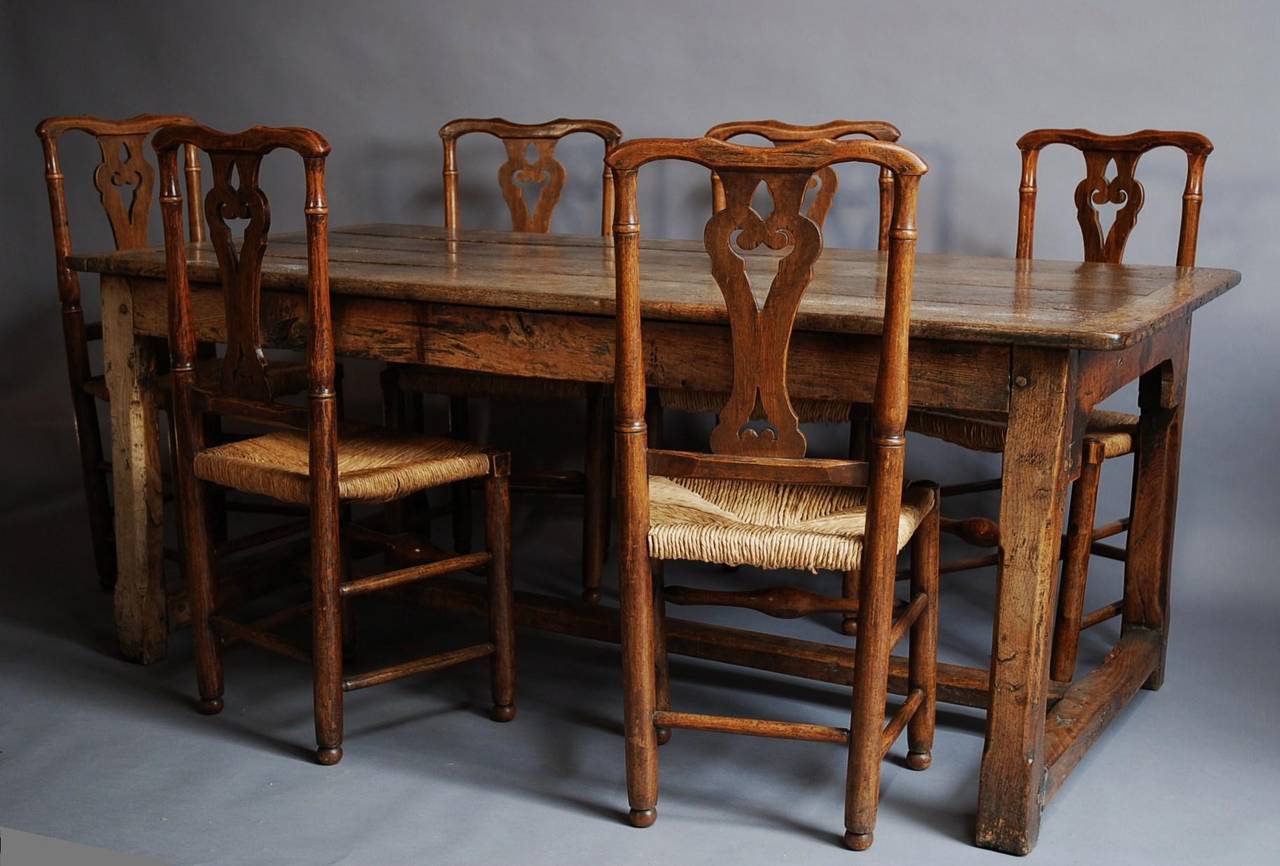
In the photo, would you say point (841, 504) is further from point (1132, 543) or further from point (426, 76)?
point (426, 76)

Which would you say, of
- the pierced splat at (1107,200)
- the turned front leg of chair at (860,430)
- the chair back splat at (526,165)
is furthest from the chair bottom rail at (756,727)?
the chair back splat at (526,165)

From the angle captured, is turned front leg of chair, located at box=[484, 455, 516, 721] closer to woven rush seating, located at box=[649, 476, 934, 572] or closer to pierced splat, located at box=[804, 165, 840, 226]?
woven rush seating, located at box=[649, 476, 934, 572]

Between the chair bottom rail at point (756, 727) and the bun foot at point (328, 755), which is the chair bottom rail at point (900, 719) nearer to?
the chair bottom rail at point (756, 727)

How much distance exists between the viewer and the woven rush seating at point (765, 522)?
228cm

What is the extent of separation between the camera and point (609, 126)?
4.04 m

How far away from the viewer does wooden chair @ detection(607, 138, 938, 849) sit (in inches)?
84.8

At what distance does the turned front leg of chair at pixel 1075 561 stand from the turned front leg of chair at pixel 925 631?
508mm

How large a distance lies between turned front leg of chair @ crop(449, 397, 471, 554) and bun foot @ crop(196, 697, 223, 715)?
1.11 meters

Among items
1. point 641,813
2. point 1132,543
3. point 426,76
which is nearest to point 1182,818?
point 1132,543

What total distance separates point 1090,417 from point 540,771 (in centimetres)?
141

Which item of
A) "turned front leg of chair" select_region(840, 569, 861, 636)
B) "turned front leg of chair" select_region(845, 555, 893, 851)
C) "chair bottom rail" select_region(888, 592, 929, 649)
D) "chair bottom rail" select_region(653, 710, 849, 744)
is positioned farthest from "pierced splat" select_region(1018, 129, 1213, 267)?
"chair bottom rail" select_region(653, 710, 849, 744)

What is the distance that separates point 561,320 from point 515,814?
2.89 feet

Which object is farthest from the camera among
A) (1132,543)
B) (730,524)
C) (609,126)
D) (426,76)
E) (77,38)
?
(77,38)

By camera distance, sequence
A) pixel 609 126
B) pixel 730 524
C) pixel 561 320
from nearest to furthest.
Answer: pixel 730 524, pixel 561 320, pixel 609 126
